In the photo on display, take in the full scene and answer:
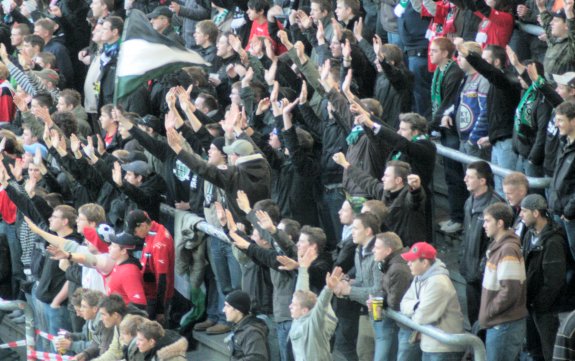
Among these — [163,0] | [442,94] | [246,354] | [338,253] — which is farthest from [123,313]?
[163,0]

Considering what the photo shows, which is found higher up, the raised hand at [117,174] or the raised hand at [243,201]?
the raised hand at [243,201]

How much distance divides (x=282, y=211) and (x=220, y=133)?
3.23ft

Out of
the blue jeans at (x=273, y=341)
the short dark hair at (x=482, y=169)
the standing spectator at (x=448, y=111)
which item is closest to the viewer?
the short dark hair at (x=482, y=169)

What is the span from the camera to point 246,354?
34.6 feet

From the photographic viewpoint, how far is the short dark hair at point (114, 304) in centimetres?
1087

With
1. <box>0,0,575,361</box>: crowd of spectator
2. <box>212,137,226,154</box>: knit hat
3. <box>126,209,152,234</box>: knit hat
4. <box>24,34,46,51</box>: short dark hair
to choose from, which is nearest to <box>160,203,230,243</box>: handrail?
<box>0,0,575,361</box>: crowd of spectator

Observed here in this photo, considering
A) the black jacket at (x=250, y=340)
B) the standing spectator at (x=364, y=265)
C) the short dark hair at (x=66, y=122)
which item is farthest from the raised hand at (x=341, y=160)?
the short dark hair at (x=66, y=122)

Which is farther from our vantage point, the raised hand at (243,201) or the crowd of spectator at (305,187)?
the raised hand at (243,201)

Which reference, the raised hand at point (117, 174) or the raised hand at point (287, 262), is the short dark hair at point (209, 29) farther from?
the raised hand at point (287, 262)

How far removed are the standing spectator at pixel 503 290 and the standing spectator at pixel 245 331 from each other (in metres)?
1.69

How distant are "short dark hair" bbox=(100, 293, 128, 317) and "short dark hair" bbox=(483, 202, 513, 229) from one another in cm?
302

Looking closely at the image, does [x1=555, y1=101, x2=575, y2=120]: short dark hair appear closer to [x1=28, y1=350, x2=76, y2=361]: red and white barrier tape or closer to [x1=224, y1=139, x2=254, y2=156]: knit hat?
[x1=224, y1=139, x2=254, y2=156]: knit hat

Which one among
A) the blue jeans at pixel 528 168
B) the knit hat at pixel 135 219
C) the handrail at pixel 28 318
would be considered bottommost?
the handrail at pixel 28 318

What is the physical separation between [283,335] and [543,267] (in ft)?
7.49
